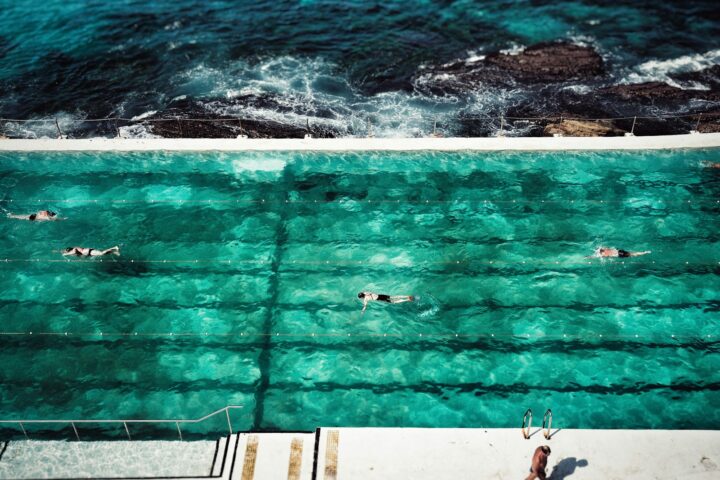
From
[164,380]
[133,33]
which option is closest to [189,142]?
[164,380]

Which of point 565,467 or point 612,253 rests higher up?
point 612,253

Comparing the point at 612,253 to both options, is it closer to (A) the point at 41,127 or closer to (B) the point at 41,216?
(B) the point at 41,216

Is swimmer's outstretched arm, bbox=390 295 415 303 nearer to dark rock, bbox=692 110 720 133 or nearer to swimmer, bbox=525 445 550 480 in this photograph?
swimmer, bbox=525 445 550 480

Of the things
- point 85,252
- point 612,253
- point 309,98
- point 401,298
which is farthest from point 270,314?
point 309,98

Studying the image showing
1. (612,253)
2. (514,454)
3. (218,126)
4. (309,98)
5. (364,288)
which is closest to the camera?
(514,454)

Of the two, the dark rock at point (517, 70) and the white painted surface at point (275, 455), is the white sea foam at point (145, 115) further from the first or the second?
the white painted surface at point (275, 455)

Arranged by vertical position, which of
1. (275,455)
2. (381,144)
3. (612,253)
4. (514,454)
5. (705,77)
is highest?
(381,144)

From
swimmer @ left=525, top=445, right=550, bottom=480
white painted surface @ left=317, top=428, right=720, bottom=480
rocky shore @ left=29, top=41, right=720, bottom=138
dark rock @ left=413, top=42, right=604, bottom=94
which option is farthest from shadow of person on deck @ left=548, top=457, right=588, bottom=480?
dark rock @ left=413, top=42, right=604, bottom=94
